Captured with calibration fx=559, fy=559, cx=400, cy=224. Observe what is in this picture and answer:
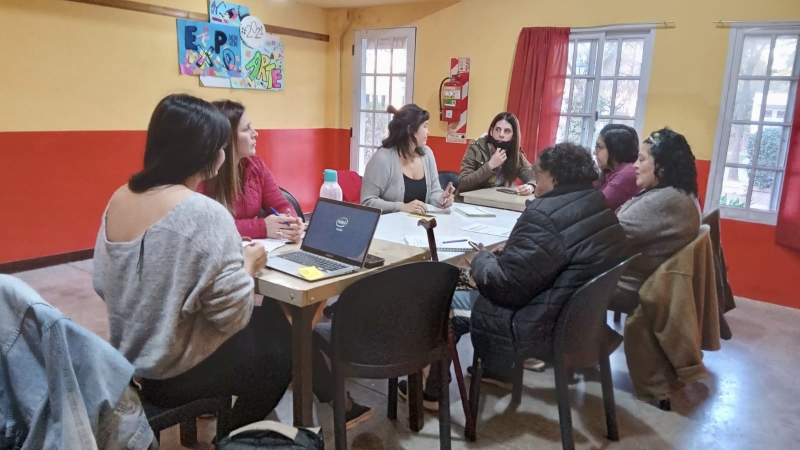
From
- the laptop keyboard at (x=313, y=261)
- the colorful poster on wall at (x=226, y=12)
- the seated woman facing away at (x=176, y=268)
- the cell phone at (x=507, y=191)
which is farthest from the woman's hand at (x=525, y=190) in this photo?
the colorful poster on wall at (x=226, y=12)

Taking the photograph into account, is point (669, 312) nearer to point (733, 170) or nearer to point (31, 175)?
point (733, 170)

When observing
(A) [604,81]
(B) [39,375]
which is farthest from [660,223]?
(A) [604,81]

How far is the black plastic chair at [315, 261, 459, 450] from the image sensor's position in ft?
5.23

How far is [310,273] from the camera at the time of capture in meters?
1.75

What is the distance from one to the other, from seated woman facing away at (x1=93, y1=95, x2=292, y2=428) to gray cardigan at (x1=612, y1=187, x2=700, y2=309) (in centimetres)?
166

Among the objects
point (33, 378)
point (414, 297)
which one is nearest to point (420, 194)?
point (414, 297)

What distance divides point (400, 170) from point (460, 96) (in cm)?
215

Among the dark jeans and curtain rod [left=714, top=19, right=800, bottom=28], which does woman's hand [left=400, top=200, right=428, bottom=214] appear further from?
curtain rod [left=714, top=19, right=800, bottom=28]

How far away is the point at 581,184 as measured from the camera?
2.02m

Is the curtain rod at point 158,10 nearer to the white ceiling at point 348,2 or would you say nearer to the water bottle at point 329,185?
the white ceiling at point 348,2

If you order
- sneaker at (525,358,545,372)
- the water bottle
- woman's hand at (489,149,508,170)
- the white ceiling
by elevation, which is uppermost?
the white ceiling

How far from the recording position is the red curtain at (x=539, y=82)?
14.5 ft

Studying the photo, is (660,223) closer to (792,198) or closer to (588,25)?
(792,198)

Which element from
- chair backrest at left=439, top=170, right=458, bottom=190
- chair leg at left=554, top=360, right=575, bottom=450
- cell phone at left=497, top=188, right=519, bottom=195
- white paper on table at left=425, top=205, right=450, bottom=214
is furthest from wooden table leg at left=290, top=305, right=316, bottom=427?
chair backrest at left=439, top=170, right=458, bottom=190
